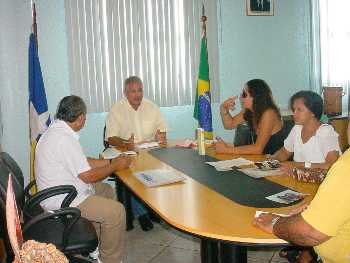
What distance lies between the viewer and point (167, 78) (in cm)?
470

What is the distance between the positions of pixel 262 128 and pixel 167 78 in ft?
5.93

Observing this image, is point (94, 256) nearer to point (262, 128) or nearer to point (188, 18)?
point (262, 128)

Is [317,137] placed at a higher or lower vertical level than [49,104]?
lower

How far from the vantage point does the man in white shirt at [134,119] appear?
390cm

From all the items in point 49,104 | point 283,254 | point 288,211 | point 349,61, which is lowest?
point 283,254

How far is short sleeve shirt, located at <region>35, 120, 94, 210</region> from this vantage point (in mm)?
2510

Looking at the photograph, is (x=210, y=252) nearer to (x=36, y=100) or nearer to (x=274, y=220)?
(x=274, y=220)

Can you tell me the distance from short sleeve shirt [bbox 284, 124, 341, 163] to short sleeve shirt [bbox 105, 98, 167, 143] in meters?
1.61

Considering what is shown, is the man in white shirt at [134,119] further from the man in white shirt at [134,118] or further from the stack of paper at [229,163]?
the stack of paper at [229,163]

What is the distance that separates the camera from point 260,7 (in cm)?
518

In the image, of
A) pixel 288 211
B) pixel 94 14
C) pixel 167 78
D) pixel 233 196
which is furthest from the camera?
pixel 167 78

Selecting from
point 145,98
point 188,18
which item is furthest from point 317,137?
point 188,18

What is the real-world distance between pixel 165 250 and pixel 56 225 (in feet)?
3.34

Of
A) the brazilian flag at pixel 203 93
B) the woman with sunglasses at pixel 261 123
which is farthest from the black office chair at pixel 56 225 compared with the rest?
the brazilian flag at pixel 203 93
